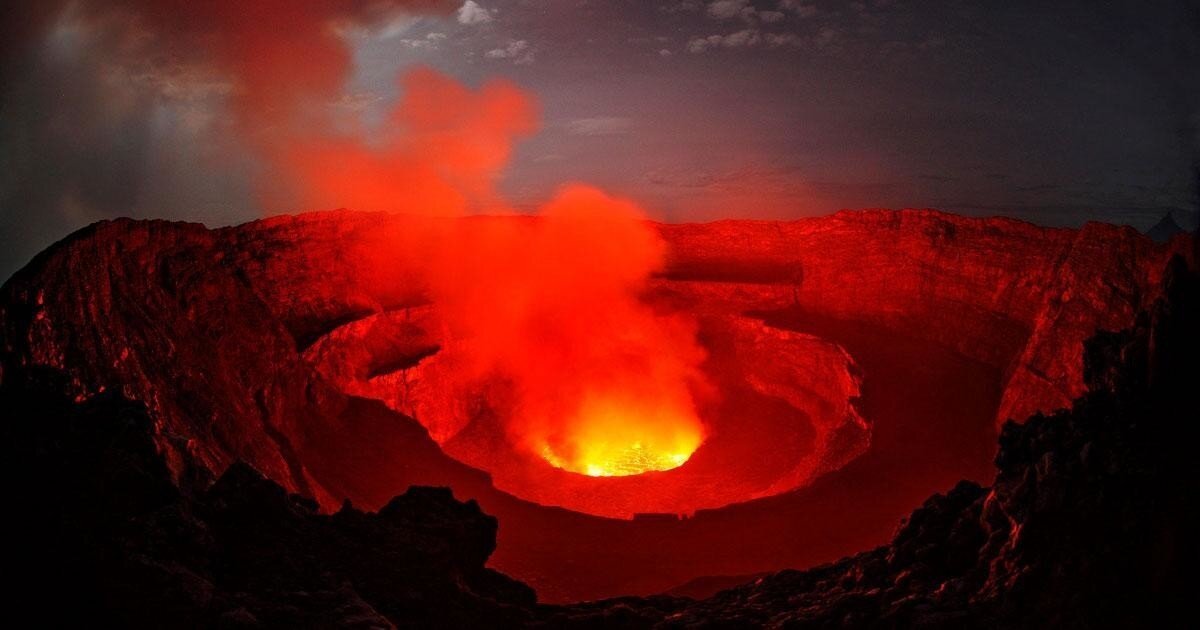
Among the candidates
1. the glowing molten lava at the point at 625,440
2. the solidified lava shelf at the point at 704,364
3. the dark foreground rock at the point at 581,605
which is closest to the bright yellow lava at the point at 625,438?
the glowing molten lava at the point at 625,440

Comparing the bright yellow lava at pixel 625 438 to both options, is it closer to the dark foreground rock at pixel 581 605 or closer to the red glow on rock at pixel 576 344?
the red glow on rock at pixel 576 344

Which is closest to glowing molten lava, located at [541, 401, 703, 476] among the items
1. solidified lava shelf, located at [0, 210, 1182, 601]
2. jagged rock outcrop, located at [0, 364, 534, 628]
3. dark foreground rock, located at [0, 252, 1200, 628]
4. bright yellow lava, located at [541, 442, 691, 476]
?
bright yellow lava, located at [541, 442, 691, 476]

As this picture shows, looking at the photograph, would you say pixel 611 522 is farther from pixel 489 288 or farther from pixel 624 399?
pixel 489 288

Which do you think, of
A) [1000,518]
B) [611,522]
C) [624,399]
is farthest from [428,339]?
[1000,518]

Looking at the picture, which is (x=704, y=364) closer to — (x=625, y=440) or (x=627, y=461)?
(x=625, y=440)

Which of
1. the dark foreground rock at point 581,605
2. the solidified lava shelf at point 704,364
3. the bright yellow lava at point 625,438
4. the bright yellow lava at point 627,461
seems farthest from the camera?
the bright yellow lava at point 625,438
